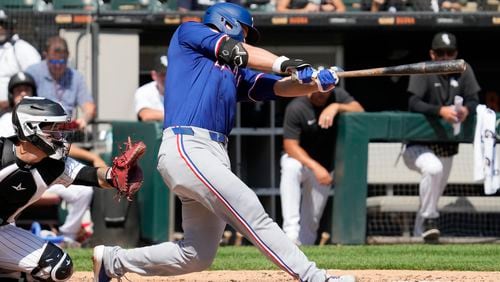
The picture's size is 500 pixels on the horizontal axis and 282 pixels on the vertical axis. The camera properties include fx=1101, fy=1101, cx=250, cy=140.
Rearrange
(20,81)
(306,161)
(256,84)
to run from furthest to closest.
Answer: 1. (306,161)
2. (20,81)
3. (256,84)

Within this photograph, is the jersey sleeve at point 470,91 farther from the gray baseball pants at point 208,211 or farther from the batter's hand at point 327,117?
the gray baseball pants at point 208,211

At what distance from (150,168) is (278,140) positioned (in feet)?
7.61

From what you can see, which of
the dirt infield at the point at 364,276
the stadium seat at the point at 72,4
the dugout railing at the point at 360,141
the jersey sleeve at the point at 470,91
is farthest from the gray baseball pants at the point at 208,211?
the stadium seat at the point at 72,4

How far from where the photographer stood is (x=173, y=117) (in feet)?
18.1

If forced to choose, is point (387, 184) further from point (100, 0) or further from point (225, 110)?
point (225, 110)

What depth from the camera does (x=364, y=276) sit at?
6906 mm

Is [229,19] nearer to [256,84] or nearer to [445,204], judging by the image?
[256,84]

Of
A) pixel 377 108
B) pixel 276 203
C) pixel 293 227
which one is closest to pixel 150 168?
pixel 293 227

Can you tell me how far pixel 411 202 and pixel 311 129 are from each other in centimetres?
115

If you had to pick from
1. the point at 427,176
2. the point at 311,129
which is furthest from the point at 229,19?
the point at 427,176

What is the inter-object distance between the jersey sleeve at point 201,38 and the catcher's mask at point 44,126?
2.52ft

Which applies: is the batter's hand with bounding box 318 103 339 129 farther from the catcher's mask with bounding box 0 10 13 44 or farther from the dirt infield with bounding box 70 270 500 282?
the catcher's mask with bounding box 0 10 13 44

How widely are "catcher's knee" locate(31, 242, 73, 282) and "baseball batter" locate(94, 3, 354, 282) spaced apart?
202mm

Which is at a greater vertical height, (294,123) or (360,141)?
(294,123)
